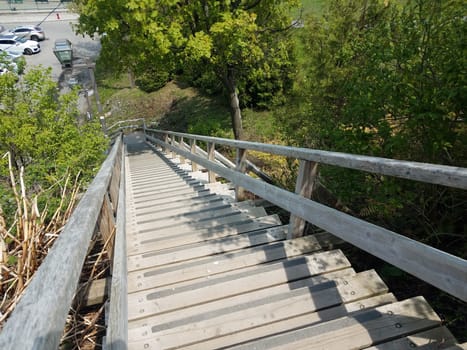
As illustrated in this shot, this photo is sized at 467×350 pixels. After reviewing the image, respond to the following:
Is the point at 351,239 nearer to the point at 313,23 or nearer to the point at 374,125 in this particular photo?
the point at 374,125

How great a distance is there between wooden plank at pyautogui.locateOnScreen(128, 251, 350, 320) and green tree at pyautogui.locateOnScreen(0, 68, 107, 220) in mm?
7723

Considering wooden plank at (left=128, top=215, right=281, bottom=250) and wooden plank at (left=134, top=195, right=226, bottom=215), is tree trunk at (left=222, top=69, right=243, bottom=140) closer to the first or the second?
wooden plank at (left=134, top=195, right=226, bottom=215)

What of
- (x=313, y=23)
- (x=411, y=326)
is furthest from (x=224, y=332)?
(x=313, y=23)

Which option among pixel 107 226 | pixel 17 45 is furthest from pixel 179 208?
pixel 17 45

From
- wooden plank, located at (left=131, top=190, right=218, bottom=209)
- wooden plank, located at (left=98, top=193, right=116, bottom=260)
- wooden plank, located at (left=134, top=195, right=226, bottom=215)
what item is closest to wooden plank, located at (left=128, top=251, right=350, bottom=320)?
wooden plank, located at (left=98, top=193, right=116, bottom=260)

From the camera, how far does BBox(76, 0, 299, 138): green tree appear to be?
31.4 ft

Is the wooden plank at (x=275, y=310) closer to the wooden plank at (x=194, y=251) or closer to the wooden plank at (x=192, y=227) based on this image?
the wooden plank at (x=194, y=251)

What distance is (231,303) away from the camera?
2.23 m

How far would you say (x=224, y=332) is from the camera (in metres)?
1.98

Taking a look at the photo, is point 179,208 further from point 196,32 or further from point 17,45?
point 17,45

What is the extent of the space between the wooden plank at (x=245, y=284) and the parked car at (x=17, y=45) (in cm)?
3778

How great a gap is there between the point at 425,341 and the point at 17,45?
4068cm

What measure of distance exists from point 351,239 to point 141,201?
4.15 metres

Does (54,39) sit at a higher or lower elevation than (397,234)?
higher
